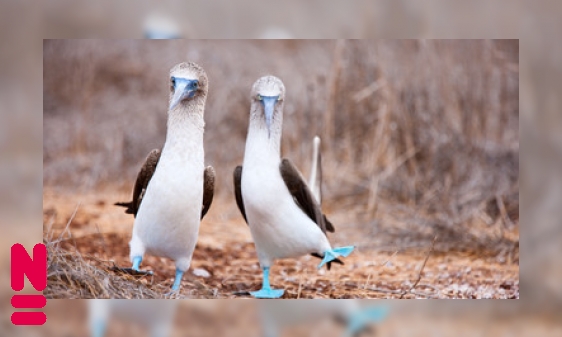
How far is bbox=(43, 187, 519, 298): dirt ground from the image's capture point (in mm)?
4496

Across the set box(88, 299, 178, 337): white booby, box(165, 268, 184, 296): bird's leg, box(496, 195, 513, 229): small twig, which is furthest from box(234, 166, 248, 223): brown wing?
box(496, 195, 513, 229): small twig

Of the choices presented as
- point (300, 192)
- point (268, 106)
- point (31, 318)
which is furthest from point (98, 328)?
point (268, 106)

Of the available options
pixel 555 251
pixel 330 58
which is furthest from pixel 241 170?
pixel 555 251

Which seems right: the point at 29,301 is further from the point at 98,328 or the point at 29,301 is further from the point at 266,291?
the point at 266,291

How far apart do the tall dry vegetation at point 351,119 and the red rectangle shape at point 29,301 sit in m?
0.82

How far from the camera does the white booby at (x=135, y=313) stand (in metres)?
4.30

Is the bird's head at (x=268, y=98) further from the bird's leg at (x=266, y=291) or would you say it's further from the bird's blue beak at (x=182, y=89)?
the bird's leg at (x=266, y=291)

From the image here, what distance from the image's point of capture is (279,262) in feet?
15.7

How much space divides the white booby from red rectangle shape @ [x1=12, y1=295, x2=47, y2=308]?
0.74ft

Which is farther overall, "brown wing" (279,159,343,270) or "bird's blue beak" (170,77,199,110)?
"brown wing" (279,159,343,270)

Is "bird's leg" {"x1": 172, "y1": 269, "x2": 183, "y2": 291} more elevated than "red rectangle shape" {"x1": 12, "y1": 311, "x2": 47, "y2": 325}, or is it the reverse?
"bird's leg" {"x1": 172, "y1": 269, "x2": 183, "y2": 291}

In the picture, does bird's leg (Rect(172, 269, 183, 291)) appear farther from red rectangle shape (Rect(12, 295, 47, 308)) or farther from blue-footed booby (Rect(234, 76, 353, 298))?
red rectangle shape (Rect(12, 295, 47, 308))

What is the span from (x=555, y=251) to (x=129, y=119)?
7.87 feet

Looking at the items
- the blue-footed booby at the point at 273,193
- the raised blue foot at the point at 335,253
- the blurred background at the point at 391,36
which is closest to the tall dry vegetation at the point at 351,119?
the blurred background at the point at 391,36
